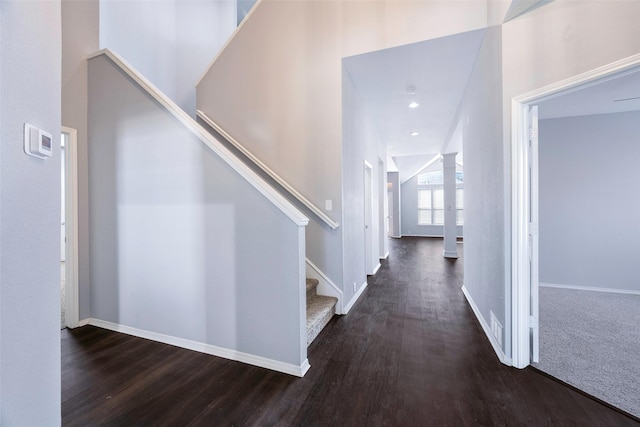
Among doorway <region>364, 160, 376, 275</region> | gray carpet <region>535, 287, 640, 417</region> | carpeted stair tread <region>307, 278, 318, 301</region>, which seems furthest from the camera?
doorway <region>364, 160, 376, 275</region>

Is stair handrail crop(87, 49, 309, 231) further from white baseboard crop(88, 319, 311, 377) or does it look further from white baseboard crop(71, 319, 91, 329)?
white baseboard crop(71, 319, 91, 329)

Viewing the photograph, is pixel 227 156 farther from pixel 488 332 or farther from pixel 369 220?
pixel 369 220

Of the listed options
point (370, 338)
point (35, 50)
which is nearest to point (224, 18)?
point (35, 50)

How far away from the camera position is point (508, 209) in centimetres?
198

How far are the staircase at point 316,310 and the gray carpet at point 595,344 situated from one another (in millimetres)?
1750

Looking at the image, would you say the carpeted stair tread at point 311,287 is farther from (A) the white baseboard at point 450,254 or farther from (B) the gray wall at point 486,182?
(A) the white baseboard at point 450,254

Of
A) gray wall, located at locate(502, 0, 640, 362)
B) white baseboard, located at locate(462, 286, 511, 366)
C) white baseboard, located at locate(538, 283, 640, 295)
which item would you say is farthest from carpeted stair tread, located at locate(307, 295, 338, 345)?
white baseboard, located at locate(538, 283, 640, 295)

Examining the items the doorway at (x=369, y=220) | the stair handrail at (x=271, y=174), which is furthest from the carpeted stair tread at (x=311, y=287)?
the doorway at (x=369, y=220)

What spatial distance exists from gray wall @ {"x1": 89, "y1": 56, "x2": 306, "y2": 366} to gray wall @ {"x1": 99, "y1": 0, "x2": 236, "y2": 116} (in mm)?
1413

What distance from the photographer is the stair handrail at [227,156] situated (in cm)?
189

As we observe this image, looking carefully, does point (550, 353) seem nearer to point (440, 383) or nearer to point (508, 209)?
point (440, 383)

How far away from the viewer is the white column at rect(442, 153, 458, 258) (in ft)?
20.6

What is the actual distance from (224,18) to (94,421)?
601 cm

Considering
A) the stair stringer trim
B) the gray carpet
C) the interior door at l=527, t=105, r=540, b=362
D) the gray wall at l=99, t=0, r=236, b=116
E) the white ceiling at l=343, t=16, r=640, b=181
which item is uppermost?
the gray wall at l=99, t=0, r=236, b=116
